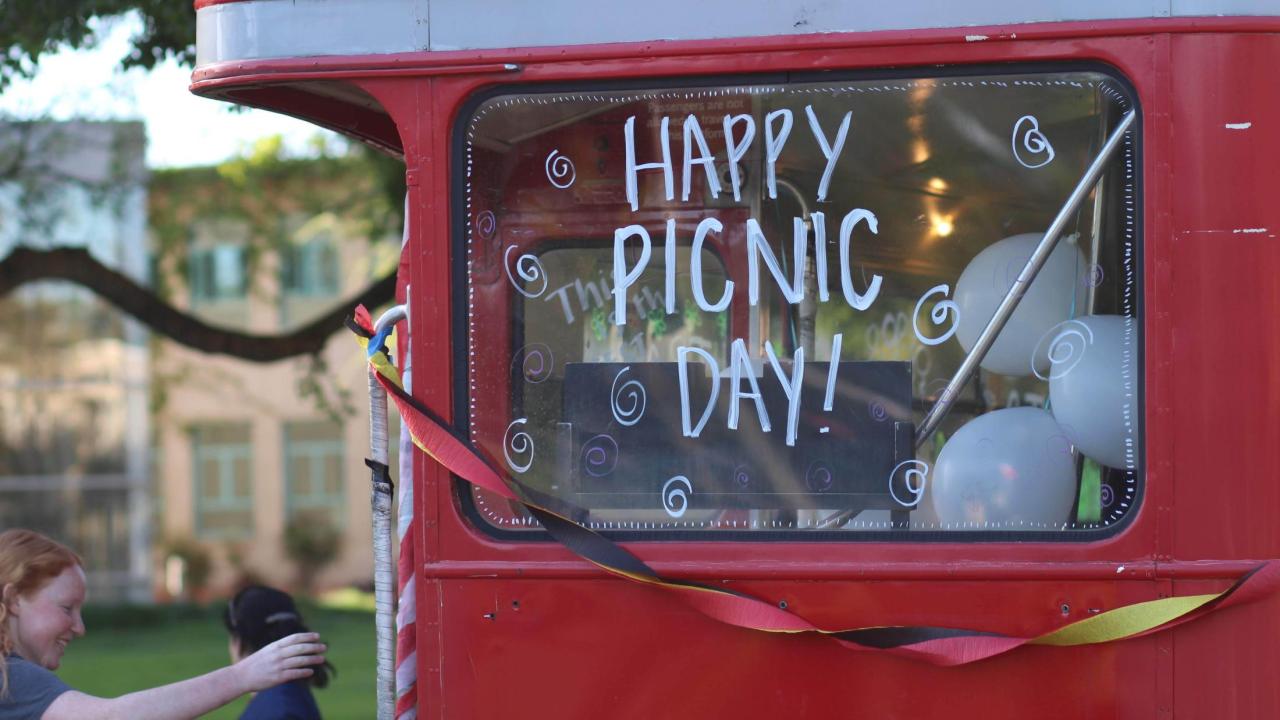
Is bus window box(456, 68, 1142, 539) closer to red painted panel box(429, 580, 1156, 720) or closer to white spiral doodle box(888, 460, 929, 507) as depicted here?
white spiral doodle box(888, 460, 929, 507)

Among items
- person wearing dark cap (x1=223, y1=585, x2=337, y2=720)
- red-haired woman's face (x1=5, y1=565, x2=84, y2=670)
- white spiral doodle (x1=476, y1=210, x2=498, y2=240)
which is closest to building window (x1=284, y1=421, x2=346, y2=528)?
person wearing dark cap (x1=223, y1=585, x2=337, y2=720)

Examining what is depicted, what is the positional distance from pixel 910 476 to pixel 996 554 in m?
0.21

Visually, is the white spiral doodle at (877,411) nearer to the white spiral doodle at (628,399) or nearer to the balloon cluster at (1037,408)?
the balloon cluster at (1037,408)

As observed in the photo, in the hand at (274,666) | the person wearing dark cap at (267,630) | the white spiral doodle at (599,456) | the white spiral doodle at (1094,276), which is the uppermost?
the white spiral doodle at (1094,276)

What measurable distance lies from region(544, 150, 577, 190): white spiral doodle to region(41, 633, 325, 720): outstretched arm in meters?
1.07

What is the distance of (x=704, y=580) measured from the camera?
9.13 feet

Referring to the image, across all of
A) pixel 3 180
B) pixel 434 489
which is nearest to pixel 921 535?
pixel 434 489

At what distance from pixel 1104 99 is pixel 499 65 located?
1.16 m

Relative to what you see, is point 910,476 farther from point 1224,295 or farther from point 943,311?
point 1224,295

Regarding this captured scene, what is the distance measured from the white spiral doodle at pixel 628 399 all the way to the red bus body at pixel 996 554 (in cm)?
26

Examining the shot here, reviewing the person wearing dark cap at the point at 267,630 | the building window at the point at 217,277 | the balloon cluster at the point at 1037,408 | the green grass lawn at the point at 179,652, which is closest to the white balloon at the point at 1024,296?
the balloon cluster at the point at 1037,408

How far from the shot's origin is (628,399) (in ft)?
9.50

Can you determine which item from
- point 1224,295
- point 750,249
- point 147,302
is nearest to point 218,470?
point 147,302

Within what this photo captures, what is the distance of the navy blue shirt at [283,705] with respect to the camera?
11.7 ft
